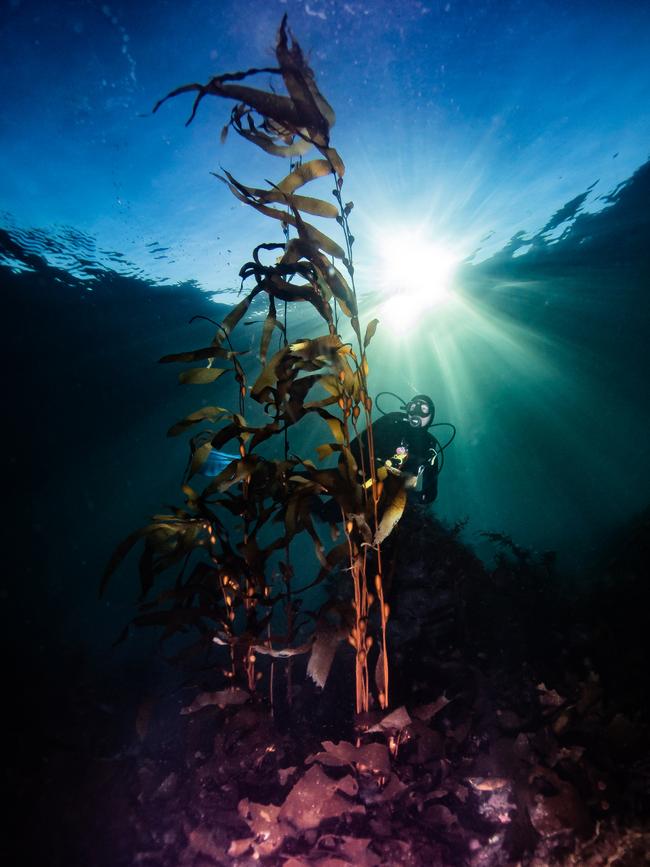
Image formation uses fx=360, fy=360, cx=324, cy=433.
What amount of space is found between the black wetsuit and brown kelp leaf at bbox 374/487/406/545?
386 cm

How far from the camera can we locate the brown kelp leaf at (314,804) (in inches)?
74.0

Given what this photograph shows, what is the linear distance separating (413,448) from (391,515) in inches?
173

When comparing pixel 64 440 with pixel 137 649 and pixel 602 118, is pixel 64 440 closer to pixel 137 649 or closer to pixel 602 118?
pixel 137 649

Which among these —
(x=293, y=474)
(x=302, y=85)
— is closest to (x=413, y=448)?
(x=293, y=474)

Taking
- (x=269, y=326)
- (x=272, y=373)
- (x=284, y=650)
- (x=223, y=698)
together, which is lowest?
(x=223, y=698)

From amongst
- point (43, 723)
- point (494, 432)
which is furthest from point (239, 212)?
point (494, 432)

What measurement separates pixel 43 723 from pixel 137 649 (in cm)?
789

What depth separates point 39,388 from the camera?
19.7 m

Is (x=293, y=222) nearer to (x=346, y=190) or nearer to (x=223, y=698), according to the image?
(x=223, y=698)

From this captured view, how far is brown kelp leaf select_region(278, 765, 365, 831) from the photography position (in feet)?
6.16

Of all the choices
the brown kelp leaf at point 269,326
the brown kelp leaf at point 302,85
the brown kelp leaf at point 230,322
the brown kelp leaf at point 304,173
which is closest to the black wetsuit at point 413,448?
the brown kelp leaf at point 269,326

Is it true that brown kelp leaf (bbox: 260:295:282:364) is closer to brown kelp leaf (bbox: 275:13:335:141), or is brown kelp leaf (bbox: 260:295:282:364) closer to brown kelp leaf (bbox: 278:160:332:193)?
brown kelp leaf (bbox: 278:160:332:193)

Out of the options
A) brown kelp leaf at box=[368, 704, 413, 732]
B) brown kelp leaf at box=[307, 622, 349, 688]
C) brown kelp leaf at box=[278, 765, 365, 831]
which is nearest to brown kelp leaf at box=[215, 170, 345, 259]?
brown kelp leaf at box=[307, 622, 349, 688]

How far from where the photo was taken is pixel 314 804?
1.91 metres
